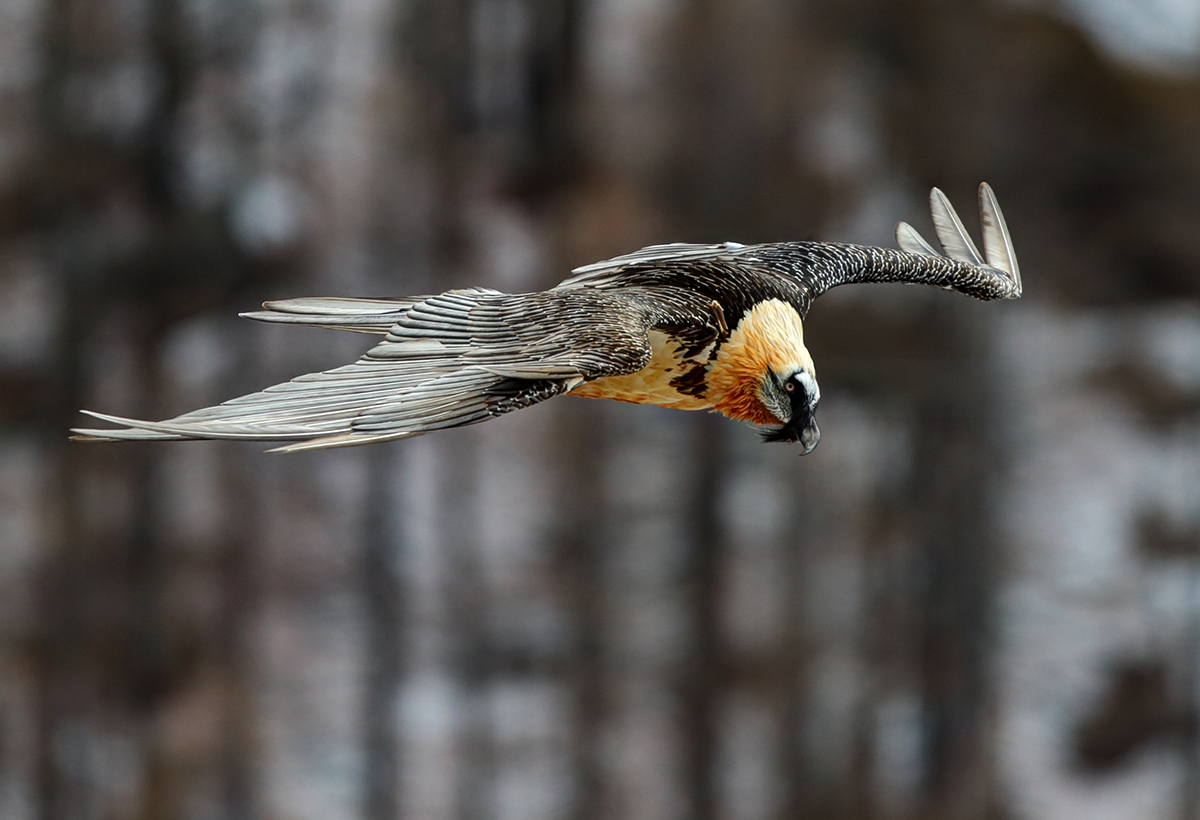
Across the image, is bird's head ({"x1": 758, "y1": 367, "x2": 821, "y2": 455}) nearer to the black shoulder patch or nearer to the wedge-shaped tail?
the black shoulder patch

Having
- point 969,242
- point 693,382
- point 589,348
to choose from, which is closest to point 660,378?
point 693,382

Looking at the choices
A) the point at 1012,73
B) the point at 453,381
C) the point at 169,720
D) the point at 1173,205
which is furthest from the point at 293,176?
the point at 453,381

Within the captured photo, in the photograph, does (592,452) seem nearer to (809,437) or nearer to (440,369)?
(809,437)

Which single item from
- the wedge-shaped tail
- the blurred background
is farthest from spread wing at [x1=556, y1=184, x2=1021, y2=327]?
the blurred background

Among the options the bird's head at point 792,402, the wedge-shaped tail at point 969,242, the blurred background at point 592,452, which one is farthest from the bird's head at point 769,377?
the blurred background at point 592,452

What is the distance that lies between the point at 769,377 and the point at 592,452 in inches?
87.8

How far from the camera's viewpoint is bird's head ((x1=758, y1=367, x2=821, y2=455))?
2.64 ft

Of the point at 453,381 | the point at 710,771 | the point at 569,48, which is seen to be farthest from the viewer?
the point at 710,771

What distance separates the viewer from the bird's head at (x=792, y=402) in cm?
81

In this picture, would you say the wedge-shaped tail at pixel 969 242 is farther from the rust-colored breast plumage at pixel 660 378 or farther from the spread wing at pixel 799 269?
the rust-colored breast plumage at pixel 660 378

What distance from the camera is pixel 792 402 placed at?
2.71ft

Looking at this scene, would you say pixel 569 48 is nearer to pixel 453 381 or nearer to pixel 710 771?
pixel 710 771

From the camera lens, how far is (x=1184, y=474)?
3129mm

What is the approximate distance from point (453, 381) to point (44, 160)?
2.75 metres
